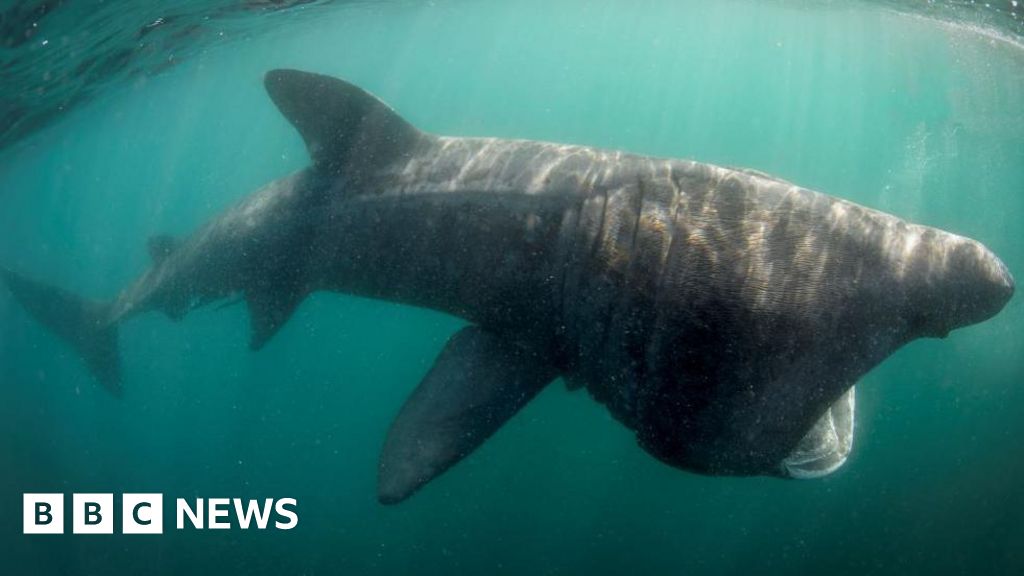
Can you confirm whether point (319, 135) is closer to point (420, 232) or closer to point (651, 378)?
point (420, 232)

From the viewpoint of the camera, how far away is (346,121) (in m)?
6.57

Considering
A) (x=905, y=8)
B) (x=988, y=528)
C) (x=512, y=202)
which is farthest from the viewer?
(x=905, y=8)

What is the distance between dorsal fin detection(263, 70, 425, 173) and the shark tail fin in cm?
955

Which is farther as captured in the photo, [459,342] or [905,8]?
[905,8]

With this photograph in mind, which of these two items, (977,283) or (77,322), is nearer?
(977,283)

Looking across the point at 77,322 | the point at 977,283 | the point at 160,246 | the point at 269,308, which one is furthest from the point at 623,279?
the point at 77,322

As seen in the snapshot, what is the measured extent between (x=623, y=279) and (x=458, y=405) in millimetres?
1812

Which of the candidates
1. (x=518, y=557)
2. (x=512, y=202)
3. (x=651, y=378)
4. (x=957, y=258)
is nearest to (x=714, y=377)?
(x=651, y=378)

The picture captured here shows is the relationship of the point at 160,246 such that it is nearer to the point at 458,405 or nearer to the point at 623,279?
the point at 458,405

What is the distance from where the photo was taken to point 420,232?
5820 mm

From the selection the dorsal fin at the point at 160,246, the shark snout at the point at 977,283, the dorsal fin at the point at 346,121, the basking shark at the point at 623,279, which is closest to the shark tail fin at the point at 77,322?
the dorsal fin at the point at 160,246

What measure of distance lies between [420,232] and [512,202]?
1.04m

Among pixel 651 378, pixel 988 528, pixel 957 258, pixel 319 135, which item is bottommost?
pixel 988 528

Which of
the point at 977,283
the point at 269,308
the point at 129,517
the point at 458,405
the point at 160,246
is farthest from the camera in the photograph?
the point at 129,517
